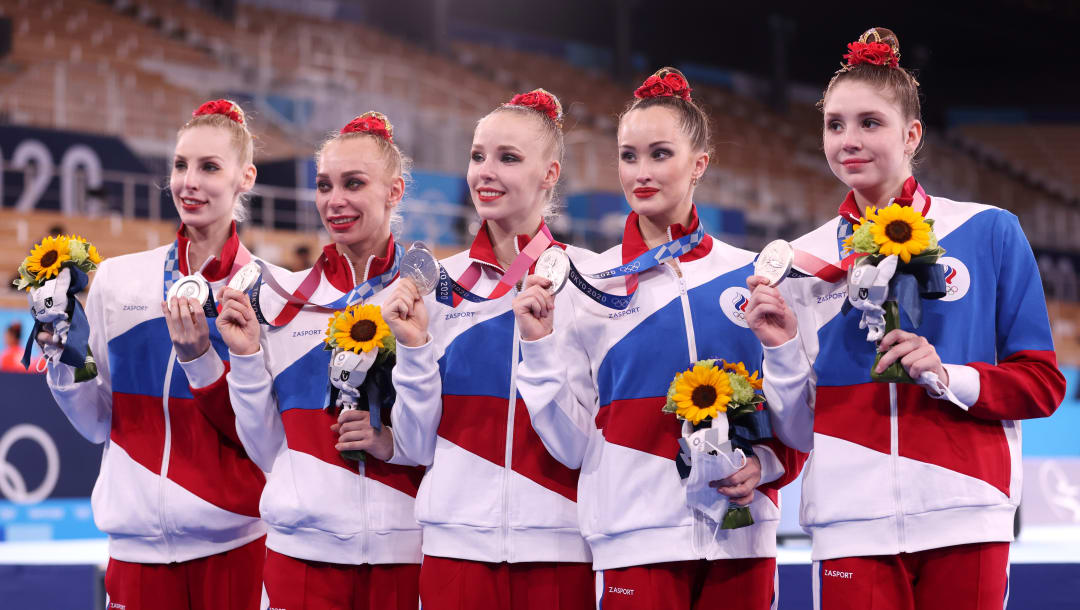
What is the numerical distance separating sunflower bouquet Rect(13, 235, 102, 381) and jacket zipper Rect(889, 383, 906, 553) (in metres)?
2.29

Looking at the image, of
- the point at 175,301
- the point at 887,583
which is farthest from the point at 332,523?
the point at 887,583

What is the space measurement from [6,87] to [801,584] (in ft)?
39.4

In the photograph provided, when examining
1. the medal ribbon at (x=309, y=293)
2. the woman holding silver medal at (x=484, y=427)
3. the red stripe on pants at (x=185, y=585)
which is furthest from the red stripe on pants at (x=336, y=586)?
the medal ribbon at (x=309, y=293)

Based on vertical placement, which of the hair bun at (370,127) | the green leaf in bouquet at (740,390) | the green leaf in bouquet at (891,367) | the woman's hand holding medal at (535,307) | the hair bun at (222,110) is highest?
the hair bun at (222,110)

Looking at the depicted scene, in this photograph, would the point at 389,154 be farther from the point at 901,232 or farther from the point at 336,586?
the point at 901,232

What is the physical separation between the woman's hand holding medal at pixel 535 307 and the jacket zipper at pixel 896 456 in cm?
85

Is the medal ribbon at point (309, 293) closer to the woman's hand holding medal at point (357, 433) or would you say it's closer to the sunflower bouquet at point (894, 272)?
the woman's hand holding medal at point (357, 433)

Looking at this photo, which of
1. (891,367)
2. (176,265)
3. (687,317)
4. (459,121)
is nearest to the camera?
(891,367)

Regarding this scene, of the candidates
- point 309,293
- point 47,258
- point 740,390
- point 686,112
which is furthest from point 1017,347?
point 47,258

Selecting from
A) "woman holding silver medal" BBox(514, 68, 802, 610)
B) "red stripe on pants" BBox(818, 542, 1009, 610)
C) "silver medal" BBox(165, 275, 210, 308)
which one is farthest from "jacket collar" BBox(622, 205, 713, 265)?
"silver medal" BBox(165, 275, 210, 308)

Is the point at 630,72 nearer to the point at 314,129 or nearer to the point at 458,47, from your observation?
the point at 458,47

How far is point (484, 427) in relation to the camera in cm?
303

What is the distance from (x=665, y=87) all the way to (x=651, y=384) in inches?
33.8

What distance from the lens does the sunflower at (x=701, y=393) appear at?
8.55 feet
